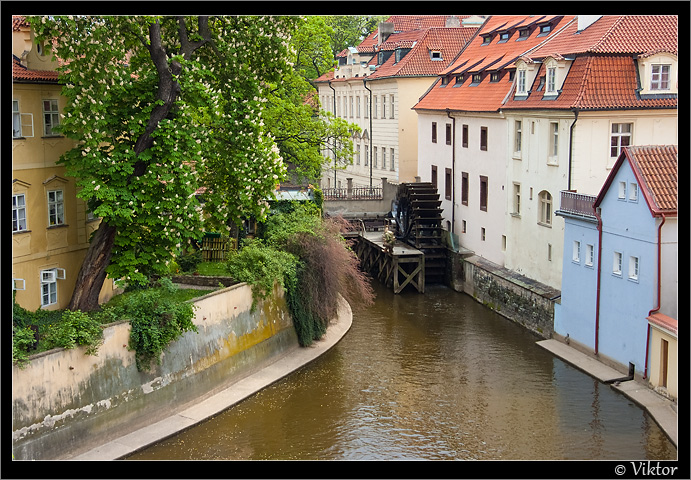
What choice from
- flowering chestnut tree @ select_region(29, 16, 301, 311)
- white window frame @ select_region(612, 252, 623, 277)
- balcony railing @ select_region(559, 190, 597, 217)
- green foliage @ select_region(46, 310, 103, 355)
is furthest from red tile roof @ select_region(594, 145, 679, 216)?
green foliage @ select_region(46, 310, 103, 355)

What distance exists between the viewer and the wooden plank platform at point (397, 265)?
35.5 meters

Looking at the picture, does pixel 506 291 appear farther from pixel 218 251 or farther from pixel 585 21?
pixel 218 251

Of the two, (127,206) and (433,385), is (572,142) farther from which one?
(127,206)

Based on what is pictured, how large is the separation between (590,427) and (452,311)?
11.6 metres

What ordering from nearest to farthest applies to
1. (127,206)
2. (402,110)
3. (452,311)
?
(127,206)
(452,311)
(402,110)

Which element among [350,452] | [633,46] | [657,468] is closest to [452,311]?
[633,46]

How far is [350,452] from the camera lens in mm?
19422

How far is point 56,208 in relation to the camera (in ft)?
74.1

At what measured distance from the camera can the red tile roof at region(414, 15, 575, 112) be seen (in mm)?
33625

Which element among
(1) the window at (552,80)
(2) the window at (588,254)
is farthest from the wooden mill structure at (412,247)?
(2) the window at (588,254)

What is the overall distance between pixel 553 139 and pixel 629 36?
3587 mm

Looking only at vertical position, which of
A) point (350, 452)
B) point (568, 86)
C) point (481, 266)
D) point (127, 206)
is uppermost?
point (568, 86)

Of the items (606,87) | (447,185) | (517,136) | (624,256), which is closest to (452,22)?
(447,185)

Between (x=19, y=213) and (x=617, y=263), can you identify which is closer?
(x=19, y=213)
